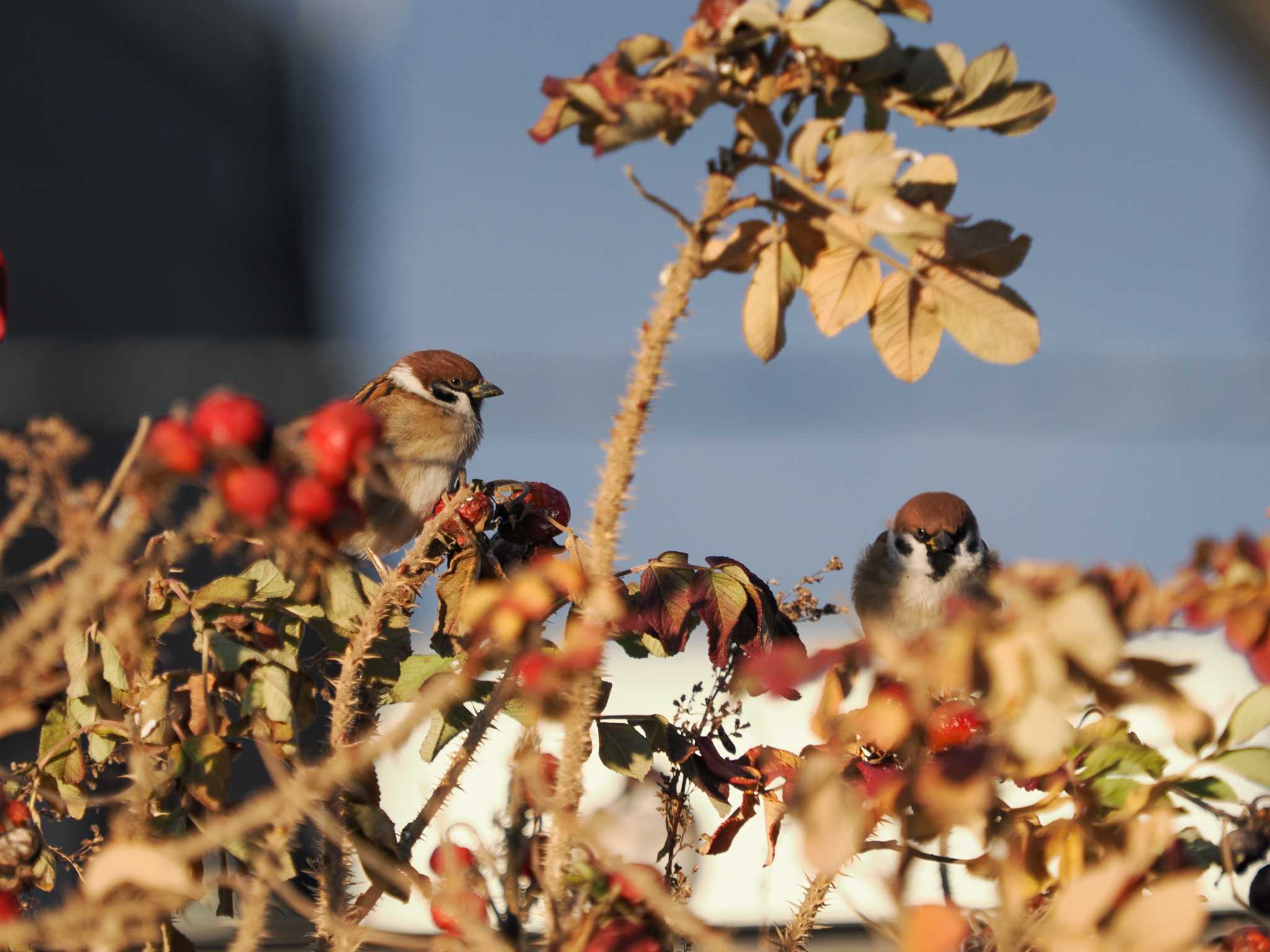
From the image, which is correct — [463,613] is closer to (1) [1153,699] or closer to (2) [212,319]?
(1) [1153,699]

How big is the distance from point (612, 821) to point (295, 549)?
0.71ft

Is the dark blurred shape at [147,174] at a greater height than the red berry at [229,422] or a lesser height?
greater

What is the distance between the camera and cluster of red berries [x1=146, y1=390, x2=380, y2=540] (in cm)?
51

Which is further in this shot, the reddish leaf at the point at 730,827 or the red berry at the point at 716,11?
the reddish leaf at the point at 730,827

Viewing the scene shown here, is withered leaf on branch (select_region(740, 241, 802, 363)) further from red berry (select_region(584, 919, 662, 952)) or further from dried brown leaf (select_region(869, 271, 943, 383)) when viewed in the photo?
red berry (select_region(584, 919, 662, 952))

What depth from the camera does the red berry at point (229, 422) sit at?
516 mm

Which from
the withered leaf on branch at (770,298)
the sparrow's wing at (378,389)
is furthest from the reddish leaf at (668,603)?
the sparrow's wing at (378,389)

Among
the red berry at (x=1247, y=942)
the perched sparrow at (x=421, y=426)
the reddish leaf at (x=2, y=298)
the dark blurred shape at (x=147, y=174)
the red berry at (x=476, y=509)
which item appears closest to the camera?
the red berry at (x=1247, y=942)

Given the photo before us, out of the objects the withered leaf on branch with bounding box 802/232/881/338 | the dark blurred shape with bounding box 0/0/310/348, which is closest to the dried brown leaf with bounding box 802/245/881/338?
the withered leaf on branch with bounding box 802/232/881/338

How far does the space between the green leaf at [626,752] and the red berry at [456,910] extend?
159 mm

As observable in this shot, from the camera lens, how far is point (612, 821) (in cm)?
64

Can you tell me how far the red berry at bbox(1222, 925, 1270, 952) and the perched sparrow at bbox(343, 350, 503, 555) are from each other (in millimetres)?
1560

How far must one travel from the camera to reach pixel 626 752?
868 mm

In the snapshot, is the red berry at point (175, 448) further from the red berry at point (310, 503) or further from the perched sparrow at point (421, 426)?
the perched sparrow at point (421, 426)
